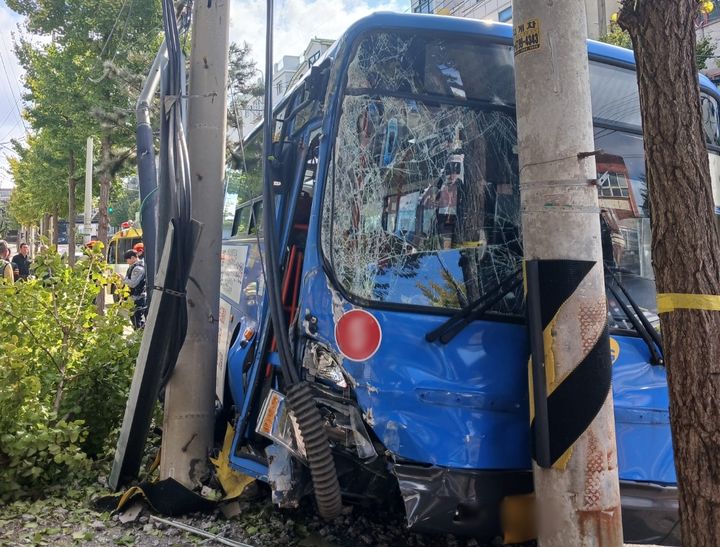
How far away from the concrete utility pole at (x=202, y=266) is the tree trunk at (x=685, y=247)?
111 inches

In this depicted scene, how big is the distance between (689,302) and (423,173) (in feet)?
4.39

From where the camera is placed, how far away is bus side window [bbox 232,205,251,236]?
528 centimetres

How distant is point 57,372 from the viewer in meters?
4.34

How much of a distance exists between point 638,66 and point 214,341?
10.0 ft

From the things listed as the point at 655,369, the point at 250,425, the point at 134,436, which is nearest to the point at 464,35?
the point at 655,369

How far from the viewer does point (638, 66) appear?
234 centimetres

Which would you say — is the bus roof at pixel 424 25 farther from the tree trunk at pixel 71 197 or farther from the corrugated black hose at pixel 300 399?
the tree trunk at pixel 71 197

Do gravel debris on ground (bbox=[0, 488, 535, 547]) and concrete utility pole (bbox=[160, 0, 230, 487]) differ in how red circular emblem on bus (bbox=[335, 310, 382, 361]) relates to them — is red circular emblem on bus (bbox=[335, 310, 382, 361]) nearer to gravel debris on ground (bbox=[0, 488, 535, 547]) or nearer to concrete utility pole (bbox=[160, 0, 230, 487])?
gravel debris on ground (bbox=[0, 488, 535, 547])

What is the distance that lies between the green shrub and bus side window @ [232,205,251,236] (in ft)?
3.96

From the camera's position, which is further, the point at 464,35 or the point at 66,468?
the point at 66,468

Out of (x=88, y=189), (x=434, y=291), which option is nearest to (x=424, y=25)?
(x=434, y=291)

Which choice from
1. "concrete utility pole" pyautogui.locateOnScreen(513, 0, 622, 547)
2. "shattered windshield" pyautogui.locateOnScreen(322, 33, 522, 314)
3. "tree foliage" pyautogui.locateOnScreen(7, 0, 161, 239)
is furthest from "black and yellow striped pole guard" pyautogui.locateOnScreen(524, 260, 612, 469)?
"tree foliage" pyautogui.locateOnScreen(7, 0, 161, 239)

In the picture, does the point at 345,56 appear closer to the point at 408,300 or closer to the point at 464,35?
the point at 464,35

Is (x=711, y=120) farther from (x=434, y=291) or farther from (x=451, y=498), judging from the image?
(x=451, y=498)
